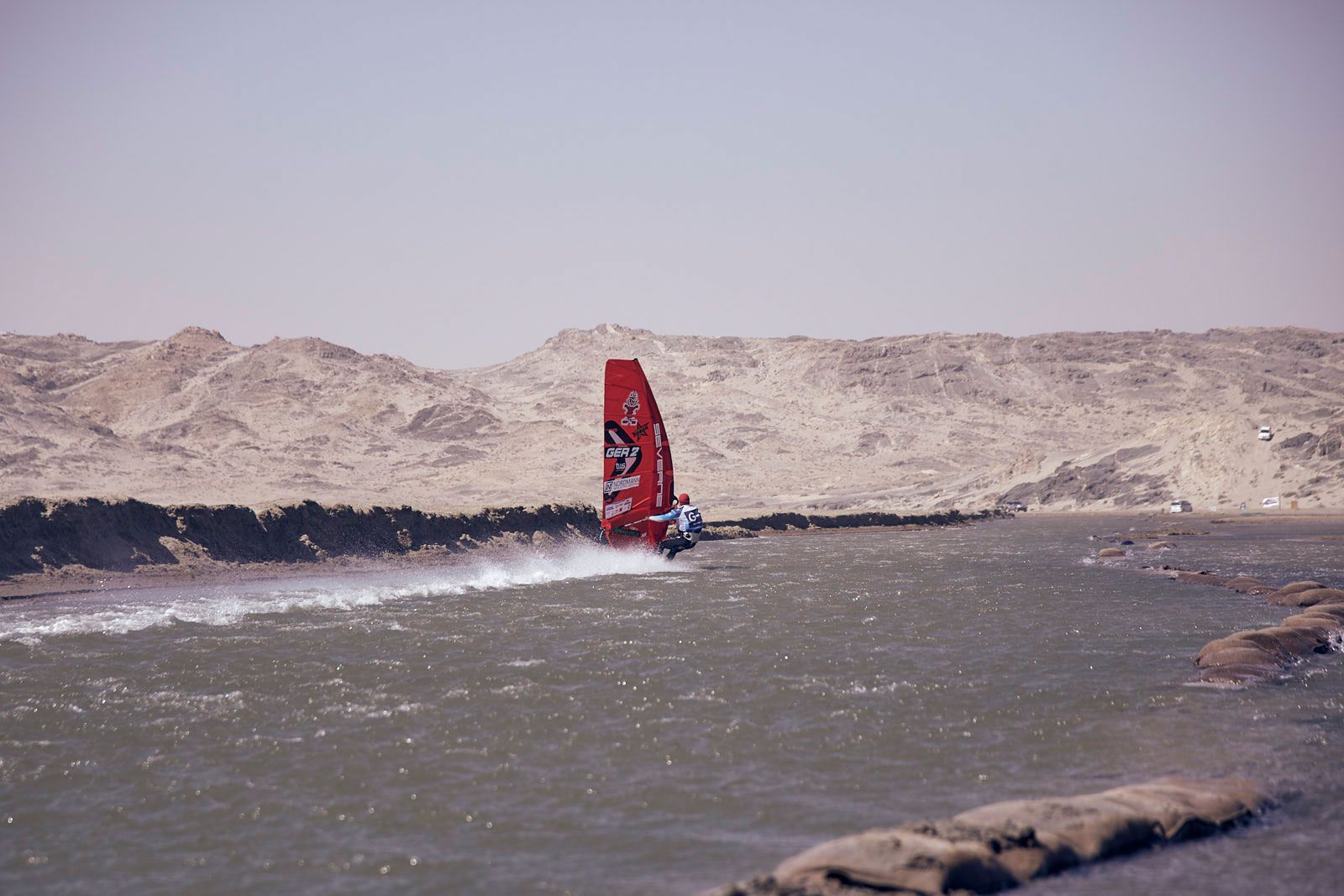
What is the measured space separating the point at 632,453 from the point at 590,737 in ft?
106

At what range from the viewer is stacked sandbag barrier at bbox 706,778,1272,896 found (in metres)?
11.2

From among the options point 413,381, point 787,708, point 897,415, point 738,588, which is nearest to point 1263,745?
point 787,708

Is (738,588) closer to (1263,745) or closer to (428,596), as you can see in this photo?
(428,596)

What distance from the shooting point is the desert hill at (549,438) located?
3959 inches

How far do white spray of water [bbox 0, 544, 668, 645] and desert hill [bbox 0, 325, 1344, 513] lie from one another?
21.5 metres

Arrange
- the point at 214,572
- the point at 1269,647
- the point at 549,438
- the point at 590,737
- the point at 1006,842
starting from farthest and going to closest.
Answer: the point at 549,438, the point at 214,572, the point at 1269,647, the point at 590,737, the point at 1006,842

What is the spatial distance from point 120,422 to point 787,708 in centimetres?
13458

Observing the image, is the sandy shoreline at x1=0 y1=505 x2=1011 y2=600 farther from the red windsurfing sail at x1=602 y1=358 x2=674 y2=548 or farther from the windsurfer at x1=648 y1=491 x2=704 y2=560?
the windsurfer at x1=648 y1=491 x2=704 y2=560

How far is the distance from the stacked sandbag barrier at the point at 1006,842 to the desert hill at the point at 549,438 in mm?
59146

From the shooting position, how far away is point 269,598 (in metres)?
37.6

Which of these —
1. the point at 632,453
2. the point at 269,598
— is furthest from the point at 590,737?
the point at 632,453

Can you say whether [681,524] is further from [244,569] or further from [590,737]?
[590,737]

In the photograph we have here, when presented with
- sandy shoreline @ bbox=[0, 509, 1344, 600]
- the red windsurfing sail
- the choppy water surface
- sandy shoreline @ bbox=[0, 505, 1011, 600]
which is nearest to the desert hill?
sandy shoreline @ bbox=[0, 505, 1011, 600]

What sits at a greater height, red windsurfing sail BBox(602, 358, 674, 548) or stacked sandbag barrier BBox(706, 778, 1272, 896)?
red windsurfing sail BBox(602, 358, 674, 548)
